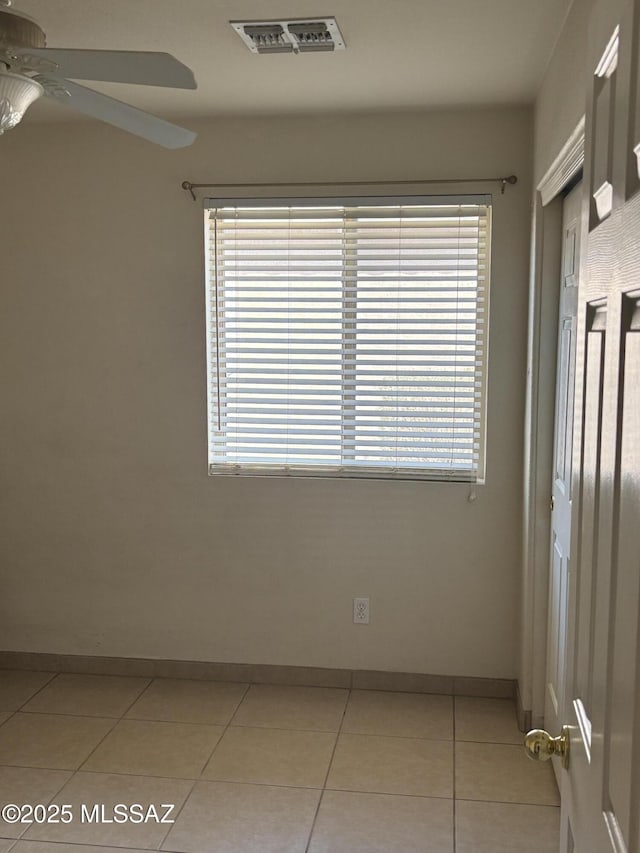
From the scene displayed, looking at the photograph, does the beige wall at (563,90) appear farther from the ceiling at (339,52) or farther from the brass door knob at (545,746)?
the brass door knob at (545,746)

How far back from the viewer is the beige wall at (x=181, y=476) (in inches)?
143

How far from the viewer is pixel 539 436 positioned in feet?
10.6

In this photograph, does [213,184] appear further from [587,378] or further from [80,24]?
[587,378]

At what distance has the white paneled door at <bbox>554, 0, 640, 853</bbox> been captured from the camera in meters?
0.89

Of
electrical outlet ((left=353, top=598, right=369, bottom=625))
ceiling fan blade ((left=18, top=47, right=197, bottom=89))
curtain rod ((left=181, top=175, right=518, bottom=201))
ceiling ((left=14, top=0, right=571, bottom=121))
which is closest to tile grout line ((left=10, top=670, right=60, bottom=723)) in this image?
electrical outlet ((left=353, top=598, right=369, bottom=625))

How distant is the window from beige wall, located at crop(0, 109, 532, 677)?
9cm

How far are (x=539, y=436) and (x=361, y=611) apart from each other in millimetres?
1194

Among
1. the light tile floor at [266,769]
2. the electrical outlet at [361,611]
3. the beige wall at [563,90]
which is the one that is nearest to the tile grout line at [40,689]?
the light tile floor at [266,769]

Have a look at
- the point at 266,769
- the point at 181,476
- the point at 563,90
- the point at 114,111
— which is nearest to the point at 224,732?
the point at 266,769

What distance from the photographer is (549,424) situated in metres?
3.22

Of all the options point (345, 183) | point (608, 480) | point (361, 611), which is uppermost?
point (345, 183)

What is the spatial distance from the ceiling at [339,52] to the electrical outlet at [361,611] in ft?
7.14

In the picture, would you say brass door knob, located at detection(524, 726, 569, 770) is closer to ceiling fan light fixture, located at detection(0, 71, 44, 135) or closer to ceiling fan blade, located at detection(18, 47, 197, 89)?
ceiling fan blade, located at detection(18, 47, 197, 89)

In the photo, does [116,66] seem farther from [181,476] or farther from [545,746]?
[181,476]
